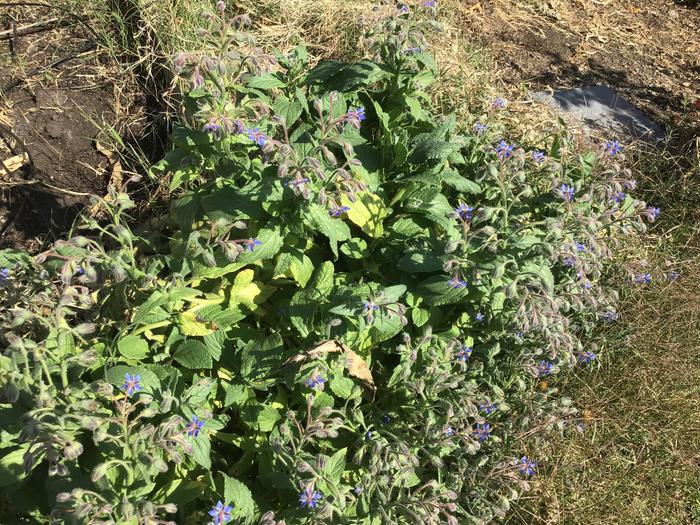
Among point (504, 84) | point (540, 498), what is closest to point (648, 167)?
point (504, 84)

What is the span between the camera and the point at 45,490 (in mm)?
1982

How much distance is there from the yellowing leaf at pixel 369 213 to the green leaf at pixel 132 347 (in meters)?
0.91

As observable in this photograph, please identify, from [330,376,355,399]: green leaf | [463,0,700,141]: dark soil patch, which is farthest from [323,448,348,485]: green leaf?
[463,0,700,141]: dark soil patch

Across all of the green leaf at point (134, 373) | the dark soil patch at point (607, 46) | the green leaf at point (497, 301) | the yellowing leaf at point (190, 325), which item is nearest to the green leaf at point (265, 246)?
the yellowing leaf at point (190, 325)

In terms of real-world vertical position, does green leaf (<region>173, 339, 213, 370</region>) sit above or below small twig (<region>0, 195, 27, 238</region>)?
above

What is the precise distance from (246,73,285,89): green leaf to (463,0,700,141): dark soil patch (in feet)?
7.69

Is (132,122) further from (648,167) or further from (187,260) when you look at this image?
(648,167)

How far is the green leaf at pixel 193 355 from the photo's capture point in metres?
2.15

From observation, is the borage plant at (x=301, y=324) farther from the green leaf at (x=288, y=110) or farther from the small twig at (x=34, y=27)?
the small twig at (x=34, y=27)

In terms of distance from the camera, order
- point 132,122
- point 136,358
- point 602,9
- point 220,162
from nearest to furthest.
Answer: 1. point 136,358
2. point 220,162
3. point 132,122
4. point 602,9

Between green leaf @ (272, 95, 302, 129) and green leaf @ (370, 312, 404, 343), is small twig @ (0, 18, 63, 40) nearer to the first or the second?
green leaf @ (272, 95, 302, 129)

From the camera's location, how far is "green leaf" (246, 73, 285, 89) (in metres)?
2.42

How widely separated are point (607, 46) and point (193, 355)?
4.15m

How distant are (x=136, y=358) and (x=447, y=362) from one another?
110 centimetres
